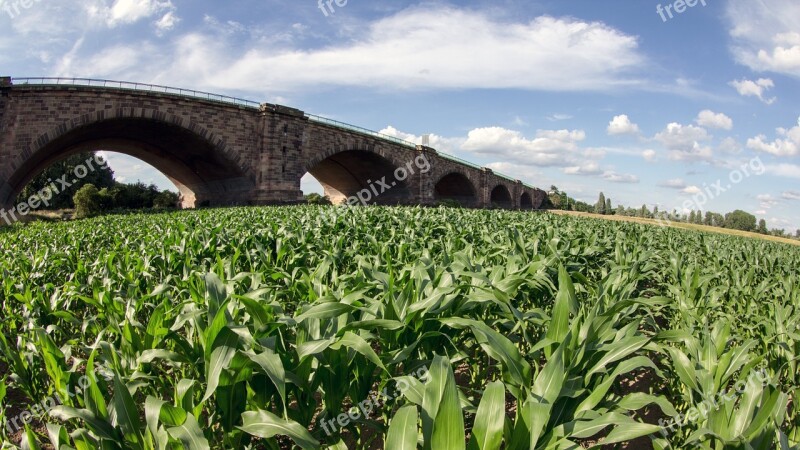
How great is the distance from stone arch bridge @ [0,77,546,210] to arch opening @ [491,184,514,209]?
26.2 m

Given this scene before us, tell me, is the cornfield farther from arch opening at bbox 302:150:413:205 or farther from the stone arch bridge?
arch opening at bbox 302:150:413:205

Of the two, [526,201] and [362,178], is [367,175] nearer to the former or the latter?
[362,178]

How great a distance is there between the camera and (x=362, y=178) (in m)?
49.1

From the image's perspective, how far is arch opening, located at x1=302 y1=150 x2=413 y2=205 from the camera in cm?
4331

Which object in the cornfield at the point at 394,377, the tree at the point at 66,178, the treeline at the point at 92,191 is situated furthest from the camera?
the tree at the point at 66,178

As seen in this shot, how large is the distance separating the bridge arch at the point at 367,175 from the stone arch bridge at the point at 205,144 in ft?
0.42

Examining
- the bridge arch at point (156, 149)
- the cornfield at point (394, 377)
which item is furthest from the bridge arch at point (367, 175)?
the cornfield at point (394, 377)

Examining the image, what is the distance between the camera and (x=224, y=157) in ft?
102

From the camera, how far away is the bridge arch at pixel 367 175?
42.6m

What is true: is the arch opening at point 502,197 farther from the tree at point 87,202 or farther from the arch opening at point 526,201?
the tree at point 87,202

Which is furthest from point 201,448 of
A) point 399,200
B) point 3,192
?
point 399,200

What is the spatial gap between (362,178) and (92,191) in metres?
26.2

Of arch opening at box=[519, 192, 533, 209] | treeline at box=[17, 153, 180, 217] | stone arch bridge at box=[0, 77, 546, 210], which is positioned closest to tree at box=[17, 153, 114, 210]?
treeline at box=[17, 153, 180, 217]

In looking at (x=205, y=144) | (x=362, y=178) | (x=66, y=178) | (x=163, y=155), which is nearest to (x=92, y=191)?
(x=163, y=155)
